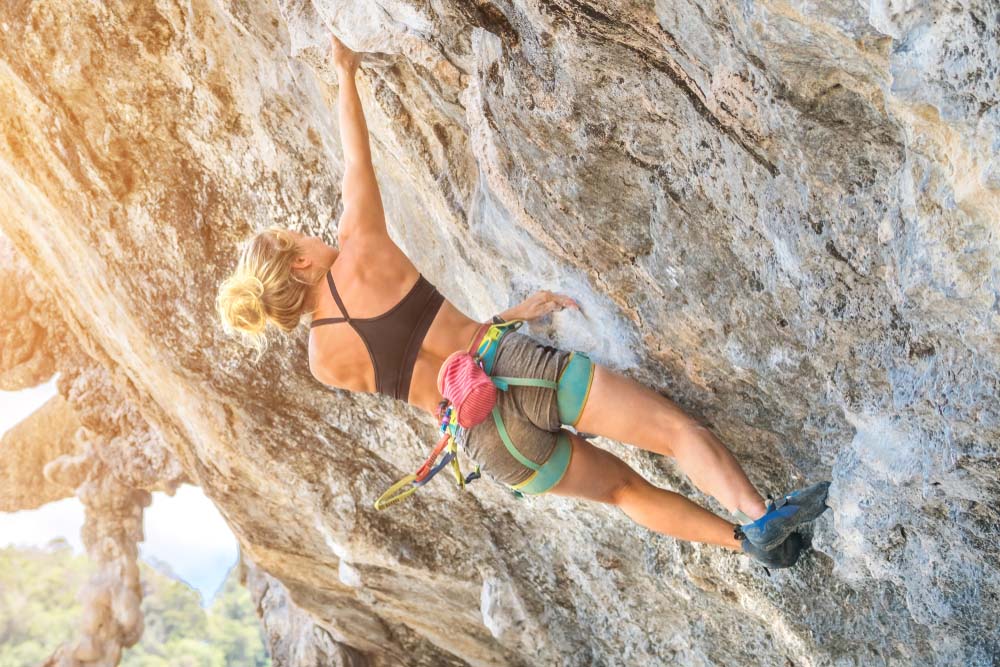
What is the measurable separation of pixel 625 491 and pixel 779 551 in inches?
27.9

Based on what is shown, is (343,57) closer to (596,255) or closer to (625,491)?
(596,255)

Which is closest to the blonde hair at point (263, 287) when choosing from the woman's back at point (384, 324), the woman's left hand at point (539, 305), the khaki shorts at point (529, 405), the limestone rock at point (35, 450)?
the woman's back at point (384, 324)

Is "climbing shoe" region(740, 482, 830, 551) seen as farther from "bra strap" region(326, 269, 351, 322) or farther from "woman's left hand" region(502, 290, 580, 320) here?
"bra strap" region(326, 269, 351, 322)

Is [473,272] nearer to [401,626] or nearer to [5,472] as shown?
[401,626]

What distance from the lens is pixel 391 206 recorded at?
16.1 ft

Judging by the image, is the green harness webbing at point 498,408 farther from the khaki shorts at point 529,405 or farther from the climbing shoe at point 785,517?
the climbing shoe at point 785,517

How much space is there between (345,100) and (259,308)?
0.84 meters

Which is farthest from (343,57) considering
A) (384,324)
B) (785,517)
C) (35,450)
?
(35,450)

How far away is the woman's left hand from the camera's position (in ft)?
12.6

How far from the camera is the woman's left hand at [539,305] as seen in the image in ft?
12.6

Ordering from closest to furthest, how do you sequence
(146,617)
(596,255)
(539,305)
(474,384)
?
(474,384)
(596,255)
(539,305)
(146,617)

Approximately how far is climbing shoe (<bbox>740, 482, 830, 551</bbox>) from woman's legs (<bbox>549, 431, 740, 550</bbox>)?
0.50 meters

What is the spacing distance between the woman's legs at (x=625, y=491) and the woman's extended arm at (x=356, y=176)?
3.63 ft

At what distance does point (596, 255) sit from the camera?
374cm
